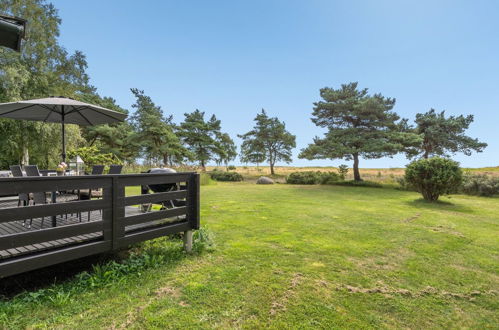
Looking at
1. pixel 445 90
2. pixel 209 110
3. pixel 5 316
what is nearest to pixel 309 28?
pixel 445 90

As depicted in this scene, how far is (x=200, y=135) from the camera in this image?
26797mm

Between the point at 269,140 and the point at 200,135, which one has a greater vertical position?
the point at 200,135

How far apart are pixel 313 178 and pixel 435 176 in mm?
8121

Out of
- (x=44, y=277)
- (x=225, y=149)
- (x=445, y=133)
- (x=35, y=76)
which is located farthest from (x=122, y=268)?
(x=225, y=149)

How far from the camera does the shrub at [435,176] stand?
8.18 metres

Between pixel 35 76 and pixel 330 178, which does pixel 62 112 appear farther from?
pixel 330 178

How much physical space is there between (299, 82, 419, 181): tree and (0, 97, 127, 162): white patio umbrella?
1277cm

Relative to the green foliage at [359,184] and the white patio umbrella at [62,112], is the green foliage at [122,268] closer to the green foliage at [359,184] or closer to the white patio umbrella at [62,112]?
the white patio umbrella at [62,112]

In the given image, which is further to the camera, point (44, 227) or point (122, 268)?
point (44, 227)

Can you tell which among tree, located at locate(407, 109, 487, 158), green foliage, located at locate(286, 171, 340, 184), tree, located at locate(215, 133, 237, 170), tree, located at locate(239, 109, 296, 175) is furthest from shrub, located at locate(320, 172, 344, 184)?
tree, located at locate(215, 133, 237, 170)

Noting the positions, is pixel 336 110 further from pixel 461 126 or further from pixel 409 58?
pixel 461 126

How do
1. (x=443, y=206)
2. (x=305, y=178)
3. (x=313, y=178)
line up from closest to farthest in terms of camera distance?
1. (x=443, y=206)
2. (x=313, y=178)
3. (x=305, y=178)

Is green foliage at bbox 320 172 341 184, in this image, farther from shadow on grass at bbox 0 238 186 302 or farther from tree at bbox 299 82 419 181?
shadow on grass at bbox 0 238 186 302

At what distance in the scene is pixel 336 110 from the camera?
51.0 ft
